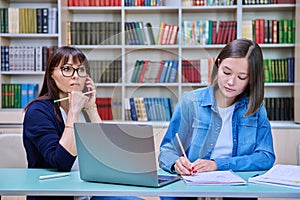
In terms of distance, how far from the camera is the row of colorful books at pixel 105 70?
154 centimetres

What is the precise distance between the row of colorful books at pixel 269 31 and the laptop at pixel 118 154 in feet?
8.70

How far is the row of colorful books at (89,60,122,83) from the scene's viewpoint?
1538mm

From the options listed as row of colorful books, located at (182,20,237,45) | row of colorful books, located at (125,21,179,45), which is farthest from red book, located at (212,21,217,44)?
row of colorful books, located at (125,21,179,45)

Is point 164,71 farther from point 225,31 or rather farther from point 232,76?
point 225,31

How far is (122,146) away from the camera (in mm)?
1543

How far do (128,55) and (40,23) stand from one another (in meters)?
2.80

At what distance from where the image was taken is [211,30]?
4109 mm

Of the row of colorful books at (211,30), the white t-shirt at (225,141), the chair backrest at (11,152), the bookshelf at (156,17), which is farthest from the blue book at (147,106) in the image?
the row of colorful books at (211,30)

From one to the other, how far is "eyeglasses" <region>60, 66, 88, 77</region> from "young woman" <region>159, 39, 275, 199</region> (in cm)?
34

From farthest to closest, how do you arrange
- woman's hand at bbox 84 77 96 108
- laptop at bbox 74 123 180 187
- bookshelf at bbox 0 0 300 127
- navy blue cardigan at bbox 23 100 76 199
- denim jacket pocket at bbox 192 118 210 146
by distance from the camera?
bookshelf at bbox 0 0 300 127 < navy blue cardigan at bbox 23 100 76 199 < denim jacket pocket at bbox 192 118 210 146 < woman's hand at bbox 84 77 96 108 < laptop at bbox 74 123 180 187

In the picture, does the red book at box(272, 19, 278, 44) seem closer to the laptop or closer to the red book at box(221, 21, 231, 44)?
the red book at box(221, 21, 231, 44)

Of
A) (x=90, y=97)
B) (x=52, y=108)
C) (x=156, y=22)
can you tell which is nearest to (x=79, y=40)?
(x=156, y=22)

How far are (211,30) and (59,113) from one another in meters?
2.38

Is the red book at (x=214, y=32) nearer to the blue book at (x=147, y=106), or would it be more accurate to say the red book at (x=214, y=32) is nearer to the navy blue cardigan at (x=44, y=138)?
the navy blue cardigan at (x=44, y=138)
